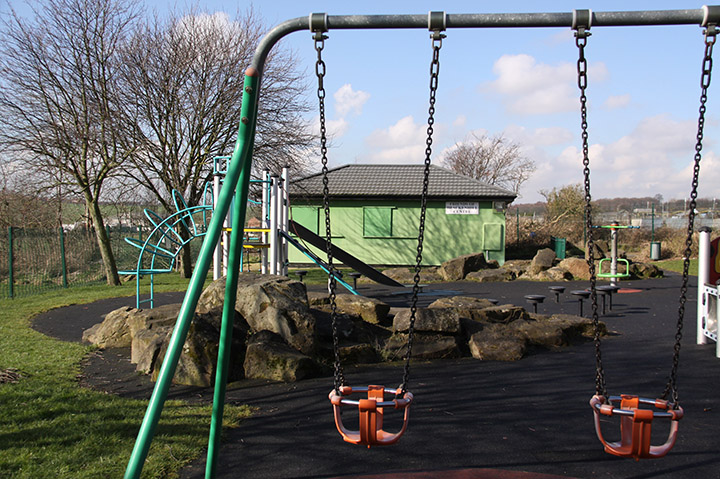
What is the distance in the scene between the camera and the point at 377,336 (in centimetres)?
720

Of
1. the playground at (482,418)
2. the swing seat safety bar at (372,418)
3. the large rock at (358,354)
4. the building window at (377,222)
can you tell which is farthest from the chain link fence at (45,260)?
the swing seat safety bar at (372,418)

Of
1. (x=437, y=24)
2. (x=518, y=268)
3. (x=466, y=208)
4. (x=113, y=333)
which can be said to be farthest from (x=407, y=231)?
(x=437, y=24)

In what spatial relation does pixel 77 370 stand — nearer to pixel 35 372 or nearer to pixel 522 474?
pixel 35 372

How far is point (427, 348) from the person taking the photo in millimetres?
6734

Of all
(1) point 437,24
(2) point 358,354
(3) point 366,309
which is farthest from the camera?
(3) point 366,309

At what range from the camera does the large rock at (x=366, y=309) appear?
822cm

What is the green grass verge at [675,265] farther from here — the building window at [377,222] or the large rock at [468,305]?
the large rock at [468,305]

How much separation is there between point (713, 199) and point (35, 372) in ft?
93.0

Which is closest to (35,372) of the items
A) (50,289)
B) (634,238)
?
(50,289)

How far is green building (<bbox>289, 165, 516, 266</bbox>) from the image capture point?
22.3 metres

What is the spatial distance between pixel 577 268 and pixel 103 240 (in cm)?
1344

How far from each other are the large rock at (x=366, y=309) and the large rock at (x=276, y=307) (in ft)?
4.94

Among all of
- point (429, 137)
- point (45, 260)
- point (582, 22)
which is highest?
point (582, 22)

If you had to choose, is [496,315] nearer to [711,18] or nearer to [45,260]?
[711,18]
